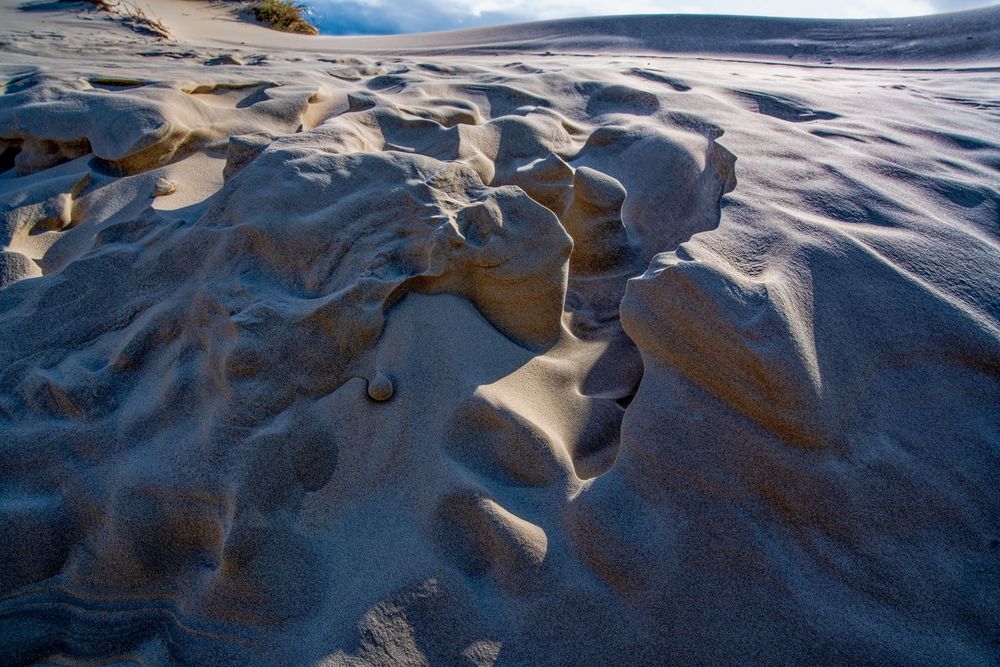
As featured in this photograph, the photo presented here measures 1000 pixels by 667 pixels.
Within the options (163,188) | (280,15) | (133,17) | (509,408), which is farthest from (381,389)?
(280,15)

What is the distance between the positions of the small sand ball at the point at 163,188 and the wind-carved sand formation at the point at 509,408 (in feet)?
0.09

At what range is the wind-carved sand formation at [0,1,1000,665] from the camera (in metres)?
0.98

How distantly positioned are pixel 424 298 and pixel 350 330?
0.19m

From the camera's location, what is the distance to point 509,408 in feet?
3.91

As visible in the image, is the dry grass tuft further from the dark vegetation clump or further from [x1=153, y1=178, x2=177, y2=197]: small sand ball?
[x1=153, y1=178, x2=177, y2=197]: small sand ball

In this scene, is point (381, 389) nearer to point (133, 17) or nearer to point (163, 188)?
point (163, 188)

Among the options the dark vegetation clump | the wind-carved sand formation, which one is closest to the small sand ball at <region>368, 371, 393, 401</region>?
the wind-carved sand formation

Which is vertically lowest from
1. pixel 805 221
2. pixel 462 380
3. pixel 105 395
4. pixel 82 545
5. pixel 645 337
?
pixel 82 545

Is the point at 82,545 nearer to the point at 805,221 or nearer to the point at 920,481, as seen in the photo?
the point at 920,481

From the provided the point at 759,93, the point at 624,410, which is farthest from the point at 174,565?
the point at 759,93

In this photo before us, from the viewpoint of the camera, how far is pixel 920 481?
39.8 inches

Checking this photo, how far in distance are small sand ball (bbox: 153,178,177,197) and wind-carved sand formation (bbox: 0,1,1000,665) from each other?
0.03m

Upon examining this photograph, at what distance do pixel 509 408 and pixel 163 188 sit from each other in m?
1.44

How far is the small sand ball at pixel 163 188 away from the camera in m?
1.86
